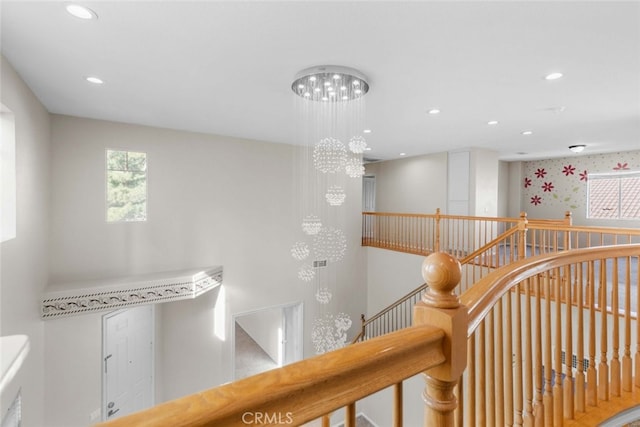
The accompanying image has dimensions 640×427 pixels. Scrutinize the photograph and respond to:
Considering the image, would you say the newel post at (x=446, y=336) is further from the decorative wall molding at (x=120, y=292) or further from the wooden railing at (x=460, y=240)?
the decorative wall molding at (x=120, y=292)

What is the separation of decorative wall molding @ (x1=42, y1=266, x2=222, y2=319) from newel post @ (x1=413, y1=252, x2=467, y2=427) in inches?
174

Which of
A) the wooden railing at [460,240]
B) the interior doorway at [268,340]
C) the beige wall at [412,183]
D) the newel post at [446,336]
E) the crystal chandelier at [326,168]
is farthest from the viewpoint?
the beige wall at [412,183]

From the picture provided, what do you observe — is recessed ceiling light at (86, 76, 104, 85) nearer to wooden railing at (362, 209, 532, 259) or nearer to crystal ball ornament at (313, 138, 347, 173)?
crystal ball ornament at (313, 138, 347, 173)

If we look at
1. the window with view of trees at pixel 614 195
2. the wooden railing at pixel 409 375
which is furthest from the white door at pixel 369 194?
the wooden railing at pixel 409 375

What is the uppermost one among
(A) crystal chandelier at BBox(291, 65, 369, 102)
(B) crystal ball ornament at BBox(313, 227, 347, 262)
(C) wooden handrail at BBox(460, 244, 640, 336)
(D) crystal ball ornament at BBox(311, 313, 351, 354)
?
(A) crystal chandelier at BBox(291, 65, 369, 102)

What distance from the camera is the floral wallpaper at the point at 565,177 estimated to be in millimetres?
7023

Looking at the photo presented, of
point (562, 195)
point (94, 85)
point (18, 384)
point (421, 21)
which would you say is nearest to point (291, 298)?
point (18, 384)

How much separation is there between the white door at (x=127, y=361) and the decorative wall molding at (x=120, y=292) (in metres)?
0.72

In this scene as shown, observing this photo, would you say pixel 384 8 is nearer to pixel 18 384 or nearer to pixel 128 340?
pixel 18 384

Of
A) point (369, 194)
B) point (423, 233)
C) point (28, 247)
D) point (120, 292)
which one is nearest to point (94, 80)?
point (28, 247)

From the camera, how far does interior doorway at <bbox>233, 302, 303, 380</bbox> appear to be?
625 centimetres

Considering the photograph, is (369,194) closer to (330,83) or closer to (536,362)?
(330,83)

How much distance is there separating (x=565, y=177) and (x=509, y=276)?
894 centimetres

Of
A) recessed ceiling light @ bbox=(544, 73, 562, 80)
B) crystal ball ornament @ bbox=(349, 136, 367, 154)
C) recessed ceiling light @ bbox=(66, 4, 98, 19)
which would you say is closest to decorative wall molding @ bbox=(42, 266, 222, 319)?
crystal ball ornament @ bbox=(349, 136, 367, 154)
